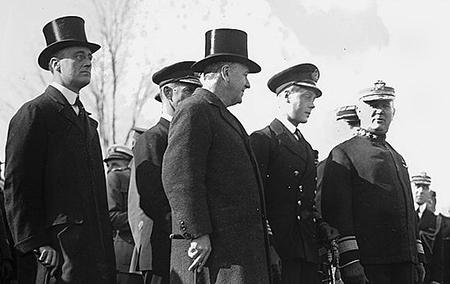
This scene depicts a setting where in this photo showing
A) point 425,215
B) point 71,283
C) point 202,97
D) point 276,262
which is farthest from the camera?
point 425,215

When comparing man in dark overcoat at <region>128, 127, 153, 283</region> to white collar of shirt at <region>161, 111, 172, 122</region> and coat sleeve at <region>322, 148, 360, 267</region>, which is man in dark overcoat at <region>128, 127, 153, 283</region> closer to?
white collar of shirt at <region>161, 111, 172, 122</region>

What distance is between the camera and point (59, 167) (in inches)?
210

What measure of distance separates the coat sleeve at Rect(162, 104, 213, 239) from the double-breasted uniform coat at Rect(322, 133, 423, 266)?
219 cm

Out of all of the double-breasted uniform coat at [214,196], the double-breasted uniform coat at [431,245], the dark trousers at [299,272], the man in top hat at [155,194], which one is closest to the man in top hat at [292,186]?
the dark trousers at [299,272]

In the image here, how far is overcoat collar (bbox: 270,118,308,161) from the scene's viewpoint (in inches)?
269

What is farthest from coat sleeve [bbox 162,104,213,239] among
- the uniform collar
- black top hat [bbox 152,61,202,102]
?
the uniform collar

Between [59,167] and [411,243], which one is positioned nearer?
[59,167]

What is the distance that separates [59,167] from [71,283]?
2.44 ft

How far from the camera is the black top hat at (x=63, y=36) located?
5816 millimetres

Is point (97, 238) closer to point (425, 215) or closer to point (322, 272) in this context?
point (322, 272)

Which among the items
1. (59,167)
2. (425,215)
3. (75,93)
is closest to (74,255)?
(59,167)

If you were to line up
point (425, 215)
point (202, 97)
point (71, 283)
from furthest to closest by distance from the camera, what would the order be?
point (425, 215) < point (202, 97) < point (71, 283)

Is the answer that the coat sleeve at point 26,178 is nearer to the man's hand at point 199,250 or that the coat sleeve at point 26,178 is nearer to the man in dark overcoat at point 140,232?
the man's hand at point 199,250

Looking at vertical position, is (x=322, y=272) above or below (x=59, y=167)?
below
